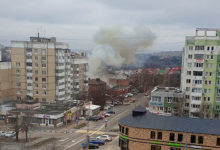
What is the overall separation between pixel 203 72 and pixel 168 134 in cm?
2162

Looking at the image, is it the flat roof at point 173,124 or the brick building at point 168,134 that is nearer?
the brick building at point 168,134

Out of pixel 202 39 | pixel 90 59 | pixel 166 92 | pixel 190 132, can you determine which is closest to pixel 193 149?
pixel 190 132

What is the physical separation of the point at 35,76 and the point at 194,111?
1130 inches

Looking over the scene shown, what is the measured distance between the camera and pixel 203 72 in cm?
3866

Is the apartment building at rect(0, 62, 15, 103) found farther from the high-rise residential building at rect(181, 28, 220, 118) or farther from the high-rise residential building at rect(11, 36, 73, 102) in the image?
the high-rise residential building at rect(181, 28, 220, 118)

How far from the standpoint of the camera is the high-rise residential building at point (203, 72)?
38.1 meters

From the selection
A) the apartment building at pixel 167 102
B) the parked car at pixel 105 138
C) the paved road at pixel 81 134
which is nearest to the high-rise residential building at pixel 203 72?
the apartment building at pixel 167 102

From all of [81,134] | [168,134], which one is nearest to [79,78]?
[81,134]

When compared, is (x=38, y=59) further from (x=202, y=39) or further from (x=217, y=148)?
(x=217, y=148)

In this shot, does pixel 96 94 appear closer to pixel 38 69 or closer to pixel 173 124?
pixel 38 69

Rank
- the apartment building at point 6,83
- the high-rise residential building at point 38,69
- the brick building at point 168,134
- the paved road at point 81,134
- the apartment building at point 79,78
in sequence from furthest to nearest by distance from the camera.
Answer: the apartment building at point 79,78, the high-rise residential building at point 38,69, the apartment building at point 6,83, the paved road at point 81,134, the brick building at point 168,134

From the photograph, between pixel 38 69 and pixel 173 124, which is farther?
pixel 38 69

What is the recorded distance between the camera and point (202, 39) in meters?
38.3

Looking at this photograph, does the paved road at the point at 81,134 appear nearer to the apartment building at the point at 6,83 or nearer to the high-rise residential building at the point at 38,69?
the high-rise residential building at the point at 38,69
